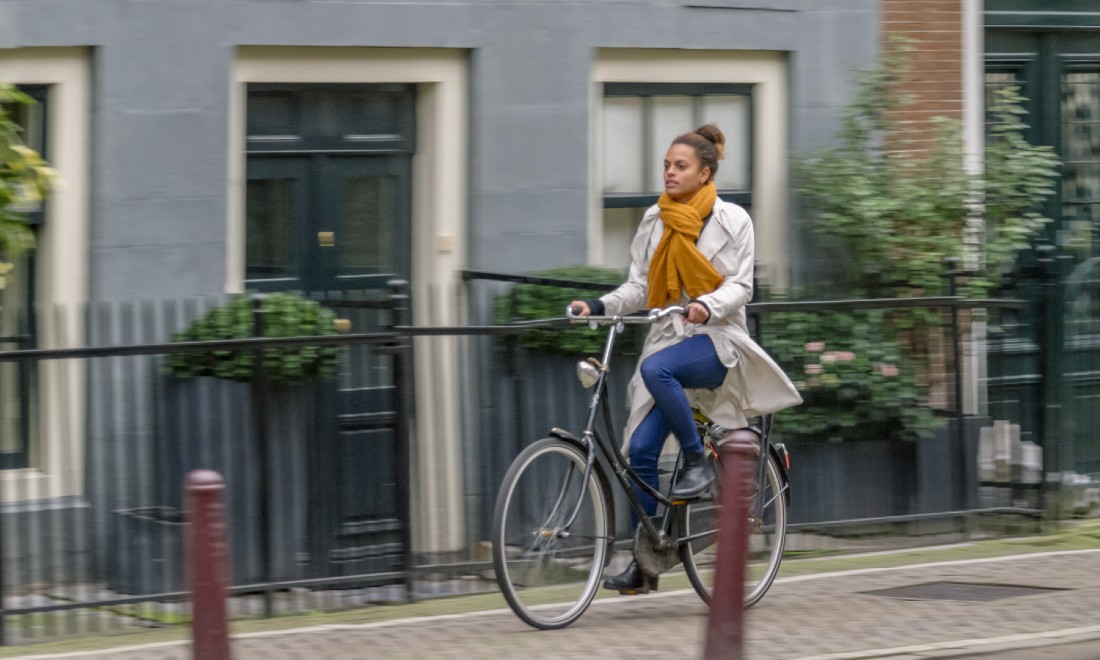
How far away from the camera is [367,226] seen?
10.2 meters

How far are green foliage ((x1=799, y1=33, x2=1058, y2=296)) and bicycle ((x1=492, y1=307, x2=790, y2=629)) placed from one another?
3521mm

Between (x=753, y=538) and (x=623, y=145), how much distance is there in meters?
3.86

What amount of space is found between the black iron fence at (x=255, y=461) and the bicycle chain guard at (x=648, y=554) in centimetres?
104

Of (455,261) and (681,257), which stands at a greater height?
(455,261)

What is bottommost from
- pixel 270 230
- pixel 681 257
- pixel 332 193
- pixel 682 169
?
pixel 681 257

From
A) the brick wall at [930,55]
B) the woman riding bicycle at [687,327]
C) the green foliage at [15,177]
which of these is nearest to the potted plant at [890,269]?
the brick wall at [930,55]

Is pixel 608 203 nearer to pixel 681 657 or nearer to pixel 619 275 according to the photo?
pixel 619 275

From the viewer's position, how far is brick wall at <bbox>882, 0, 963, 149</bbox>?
37.8ft

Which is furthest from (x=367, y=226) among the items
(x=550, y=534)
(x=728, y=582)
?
(x=728, y=582)

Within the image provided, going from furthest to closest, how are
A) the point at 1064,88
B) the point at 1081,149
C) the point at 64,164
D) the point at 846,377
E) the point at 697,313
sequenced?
the point at 1081,149
the point at 1064,88
the point at 846,377
the point at 64,164
the point at 697,313

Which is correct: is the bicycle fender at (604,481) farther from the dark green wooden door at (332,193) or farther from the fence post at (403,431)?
the dark green wooden door at (332,193)

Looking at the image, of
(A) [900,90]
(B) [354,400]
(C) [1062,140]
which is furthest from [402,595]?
(C) [1062,140]

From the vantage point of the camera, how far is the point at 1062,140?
12.5 meters

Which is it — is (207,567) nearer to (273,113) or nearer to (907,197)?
(273,113)
